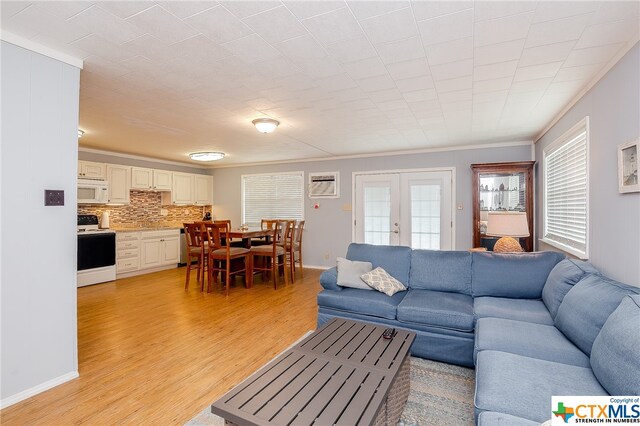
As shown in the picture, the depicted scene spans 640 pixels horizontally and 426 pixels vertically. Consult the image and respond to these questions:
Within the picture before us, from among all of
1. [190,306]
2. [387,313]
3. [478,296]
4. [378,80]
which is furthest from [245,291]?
[378,80]

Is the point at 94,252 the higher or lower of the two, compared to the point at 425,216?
lower

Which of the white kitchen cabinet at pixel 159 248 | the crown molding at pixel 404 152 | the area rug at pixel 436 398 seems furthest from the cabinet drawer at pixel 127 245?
the area rug at pixel 436 398

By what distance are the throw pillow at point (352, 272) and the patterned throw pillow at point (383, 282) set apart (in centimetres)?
6

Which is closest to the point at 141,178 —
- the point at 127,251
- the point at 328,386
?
the point at 127,251

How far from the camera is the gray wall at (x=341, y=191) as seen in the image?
5426 mm

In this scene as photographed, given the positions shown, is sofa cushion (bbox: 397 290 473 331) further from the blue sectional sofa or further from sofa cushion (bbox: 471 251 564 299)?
sofa cushion (bbox: 471 251 564 299)

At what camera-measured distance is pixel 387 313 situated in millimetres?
2721

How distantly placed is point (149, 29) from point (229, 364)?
2.48 meters

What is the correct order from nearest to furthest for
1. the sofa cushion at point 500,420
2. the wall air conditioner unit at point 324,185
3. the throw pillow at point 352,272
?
the sofa cushion at point 500,420
the throw pillow at point 352,272
the wall air conditioner unit at point 324,185

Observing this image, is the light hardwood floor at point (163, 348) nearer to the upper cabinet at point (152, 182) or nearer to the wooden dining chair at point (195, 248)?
the wooden dining chair at point (195, 248)

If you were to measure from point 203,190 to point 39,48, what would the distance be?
18.6ft

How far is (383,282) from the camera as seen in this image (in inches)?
119

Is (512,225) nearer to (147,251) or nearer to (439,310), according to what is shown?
(439,310)

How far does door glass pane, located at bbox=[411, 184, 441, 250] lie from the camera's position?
568 cm
